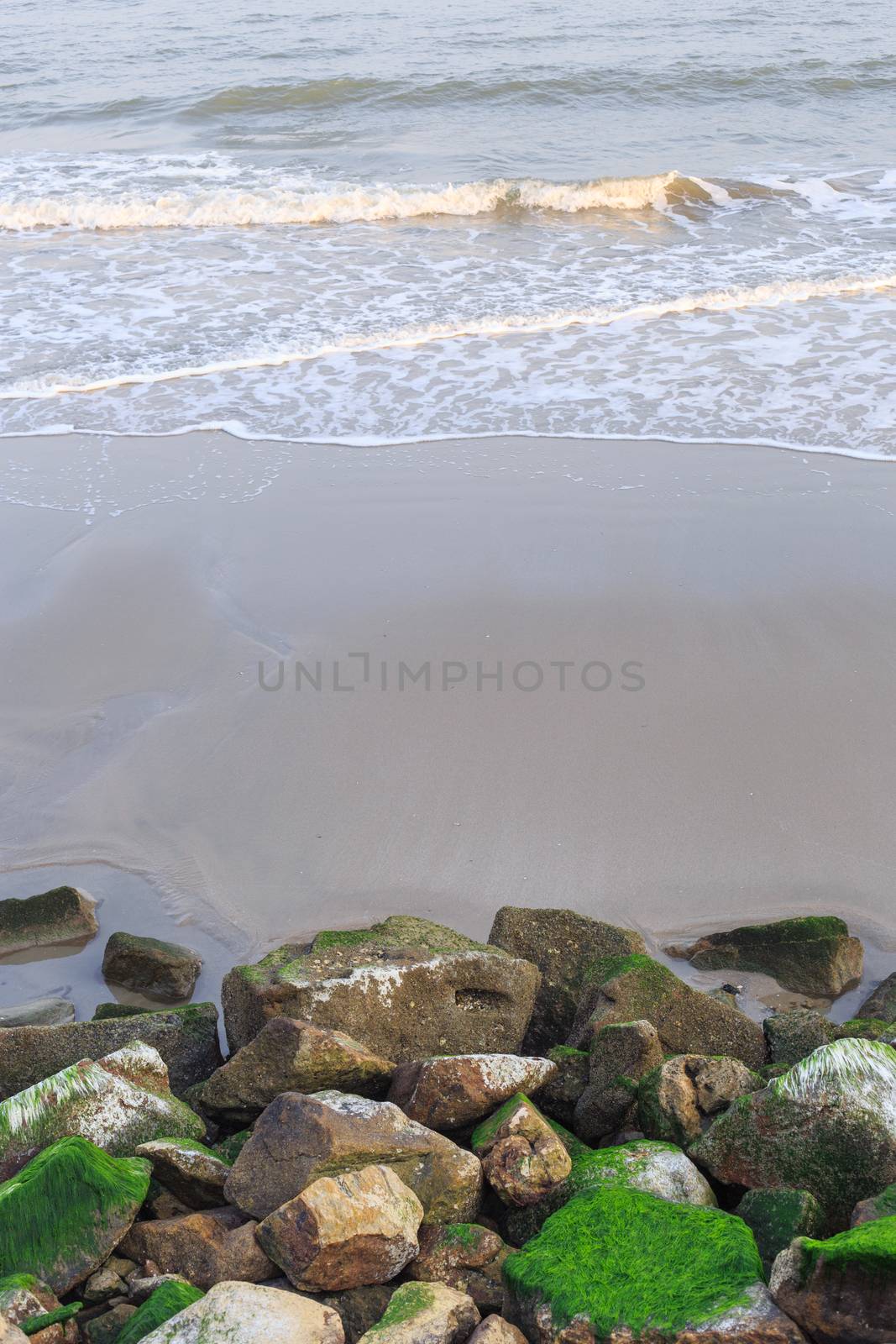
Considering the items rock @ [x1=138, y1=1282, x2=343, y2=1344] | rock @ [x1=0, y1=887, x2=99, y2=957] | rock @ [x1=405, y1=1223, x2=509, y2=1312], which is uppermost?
rock @ [x1=138, y1=1282, x2=343, y2=1344]

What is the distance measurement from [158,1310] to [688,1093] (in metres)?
1.37

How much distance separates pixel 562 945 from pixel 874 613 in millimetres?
2888

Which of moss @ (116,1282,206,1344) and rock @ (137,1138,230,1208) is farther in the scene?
rock @ (137,1138,230,1208)

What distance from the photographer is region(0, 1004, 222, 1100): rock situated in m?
3.13

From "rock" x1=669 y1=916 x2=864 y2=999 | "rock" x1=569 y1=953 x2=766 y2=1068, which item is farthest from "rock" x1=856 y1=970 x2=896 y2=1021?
"rock" x1=569 y1=953 x2=766 y2=1068

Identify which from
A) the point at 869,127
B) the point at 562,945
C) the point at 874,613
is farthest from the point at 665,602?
the point at 869,127

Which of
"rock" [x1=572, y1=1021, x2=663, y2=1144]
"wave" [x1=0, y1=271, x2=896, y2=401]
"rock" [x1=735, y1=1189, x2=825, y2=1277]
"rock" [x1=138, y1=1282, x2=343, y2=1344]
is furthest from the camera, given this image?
"wave" [x1=0, y1=271, x2=896, y2=401]

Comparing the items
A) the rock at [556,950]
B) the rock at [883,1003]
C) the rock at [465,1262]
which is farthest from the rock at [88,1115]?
the rock at [883,1003]

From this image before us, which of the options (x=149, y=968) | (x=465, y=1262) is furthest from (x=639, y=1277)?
(x=149, y=968)

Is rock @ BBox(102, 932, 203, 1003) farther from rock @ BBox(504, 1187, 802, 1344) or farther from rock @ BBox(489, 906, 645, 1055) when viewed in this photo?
rock @ BBox(504, 1187, 802, 1344)

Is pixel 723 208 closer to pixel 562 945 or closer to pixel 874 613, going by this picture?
pixel 874 613

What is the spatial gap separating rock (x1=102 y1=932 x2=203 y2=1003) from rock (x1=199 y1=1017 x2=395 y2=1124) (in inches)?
28.8

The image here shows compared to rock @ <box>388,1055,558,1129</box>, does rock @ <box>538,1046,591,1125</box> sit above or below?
below

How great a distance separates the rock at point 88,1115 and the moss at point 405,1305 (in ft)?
2.74
